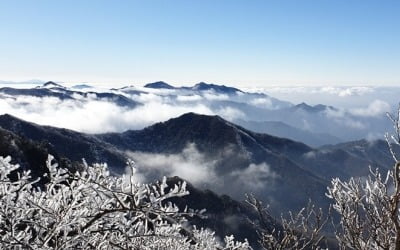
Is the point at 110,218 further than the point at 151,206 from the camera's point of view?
Yes

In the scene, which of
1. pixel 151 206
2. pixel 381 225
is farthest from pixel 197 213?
pixel 381 225

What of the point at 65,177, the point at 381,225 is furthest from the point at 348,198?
the point at 65,177

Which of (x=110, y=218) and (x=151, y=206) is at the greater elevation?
(x=151, y=206)

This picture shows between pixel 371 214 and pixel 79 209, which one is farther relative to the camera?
pixel 371 214

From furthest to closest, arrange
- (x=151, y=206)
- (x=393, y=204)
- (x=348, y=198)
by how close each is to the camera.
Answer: (x=348, y=198), (x=393, y=204), (x=151, y=206)

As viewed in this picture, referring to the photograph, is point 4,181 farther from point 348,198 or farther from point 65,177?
point 348,198

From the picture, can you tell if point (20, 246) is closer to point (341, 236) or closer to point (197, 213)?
point (197, 213)

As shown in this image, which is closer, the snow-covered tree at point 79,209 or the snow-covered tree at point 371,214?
the snow-covered tree at point 79,209

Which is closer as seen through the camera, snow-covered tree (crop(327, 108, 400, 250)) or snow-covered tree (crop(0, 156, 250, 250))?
snow-covered tree (crop(0, 156, 250, 250))

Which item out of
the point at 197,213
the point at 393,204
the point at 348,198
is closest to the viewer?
the point at 197,213

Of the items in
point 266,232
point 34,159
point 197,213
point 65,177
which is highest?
point 65,177

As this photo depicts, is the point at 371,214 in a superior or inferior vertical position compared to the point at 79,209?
inferior
